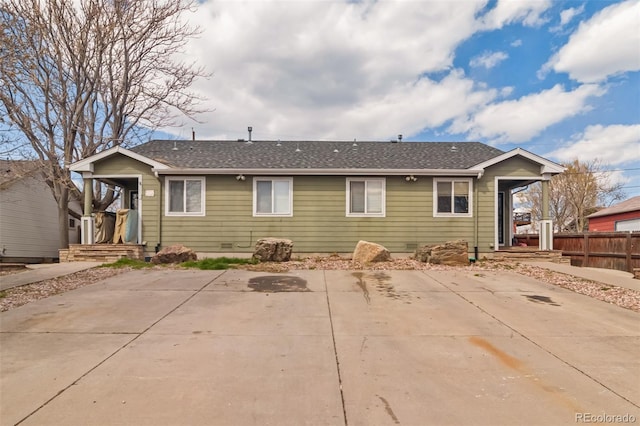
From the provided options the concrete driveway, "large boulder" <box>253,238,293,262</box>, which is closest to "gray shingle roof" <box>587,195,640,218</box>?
the concrete driveway

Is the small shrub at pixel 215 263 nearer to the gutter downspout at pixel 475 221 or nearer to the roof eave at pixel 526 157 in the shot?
the gutter downspout at pixel 475 221

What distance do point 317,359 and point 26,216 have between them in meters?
19.5

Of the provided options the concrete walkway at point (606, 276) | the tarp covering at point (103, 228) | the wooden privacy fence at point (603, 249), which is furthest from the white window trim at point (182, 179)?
the wooden privacy fence at point (603, 249)

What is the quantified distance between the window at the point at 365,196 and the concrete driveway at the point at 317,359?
590 cm

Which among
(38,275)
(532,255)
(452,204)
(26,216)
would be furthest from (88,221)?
(532,255)

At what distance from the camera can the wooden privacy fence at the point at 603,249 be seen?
10648mm

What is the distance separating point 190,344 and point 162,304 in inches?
85.0

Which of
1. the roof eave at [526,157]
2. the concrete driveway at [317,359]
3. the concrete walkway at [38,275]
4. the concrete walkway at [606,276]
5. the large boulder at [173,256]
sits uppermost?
the roof eave at [526,157]

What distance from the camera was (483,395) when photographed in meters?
3.37

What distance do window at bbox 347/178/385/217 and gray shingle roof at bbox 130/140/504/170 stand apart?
53cm

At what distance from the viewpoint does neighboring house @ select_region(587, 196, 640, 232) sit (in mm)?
23405

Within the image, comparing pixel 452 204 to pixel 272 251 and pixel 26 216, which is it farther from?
pixel 26 216

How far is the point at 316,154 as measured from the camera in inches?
575

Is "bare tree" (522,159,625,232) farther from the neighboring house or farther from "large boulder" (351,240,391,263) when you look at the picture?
"large boulder" (351,240,391,263)
